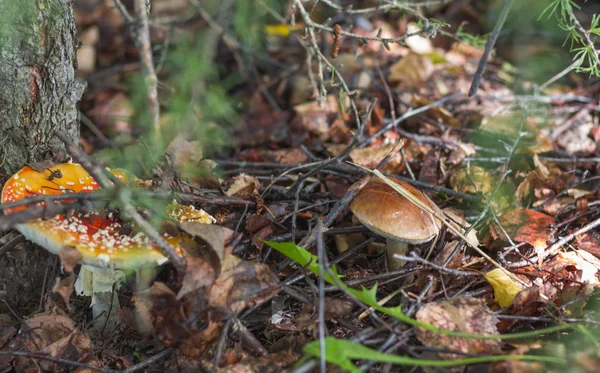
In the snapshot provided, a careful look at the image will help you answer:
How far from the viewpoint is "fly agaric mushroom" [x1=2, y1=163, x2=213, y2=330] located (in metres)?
1.82

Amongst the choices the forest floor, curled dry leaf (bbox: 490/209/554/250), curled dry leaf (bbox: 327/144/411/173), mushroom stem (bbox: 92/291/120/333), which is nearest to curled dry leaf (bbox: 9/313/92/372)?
the forest floor

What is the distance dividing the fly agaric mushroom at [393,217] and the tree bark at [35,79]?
4.78ft

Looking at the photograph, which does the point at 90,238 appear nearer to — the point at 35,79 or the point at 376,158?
the point at 35,79

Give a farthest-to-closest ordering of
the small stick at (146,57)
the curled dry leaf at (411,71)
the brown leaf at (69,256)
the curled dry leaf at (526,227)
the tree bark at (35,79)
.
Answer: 1. the curled dry leaf at (411,71)
2. the small stick at (146,57)
3. the curled dry leaf at (526,227)
4. the tree bark at (35,79)
5. the brown leaf at (69,256)

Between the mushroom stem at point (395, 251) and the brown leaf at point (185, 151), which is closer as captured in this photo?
the mushroom stem at point (395, 251)

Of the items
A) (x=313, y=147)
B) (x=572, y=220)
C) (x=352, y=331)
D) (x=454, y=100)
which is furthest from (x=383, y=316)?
(x=454, y=100)

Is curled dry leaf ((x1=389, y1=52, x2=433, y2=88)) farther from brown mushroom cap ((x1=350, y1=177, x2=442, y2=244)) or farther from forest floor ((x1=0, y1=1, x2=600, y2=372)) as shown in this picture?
brown mushroom cap ((x1=350, y1=177, x2=442, y2=244))

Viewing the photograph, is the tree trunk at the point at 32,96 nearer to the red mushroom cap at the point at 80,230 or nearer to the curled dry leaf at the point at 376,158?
the red mushroom cap at the point at 80,230

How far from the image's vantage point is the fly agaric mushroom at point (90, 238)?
5.98 feet

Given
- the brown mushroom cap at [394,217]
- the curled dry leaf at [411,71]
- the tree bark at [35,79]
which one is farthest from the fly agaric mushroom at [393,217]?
the curled dry leaf at [411,71]

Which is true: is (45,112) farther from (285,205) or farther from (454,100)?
(454,100)

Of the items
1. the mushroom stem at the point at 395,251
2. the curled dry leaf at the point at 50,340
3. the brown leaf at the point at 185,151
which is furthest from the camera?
the brown leaf at the point at 185,151

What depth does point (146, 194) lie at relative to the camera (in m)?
2.05

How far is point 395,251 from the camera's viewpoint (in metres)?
2.39
